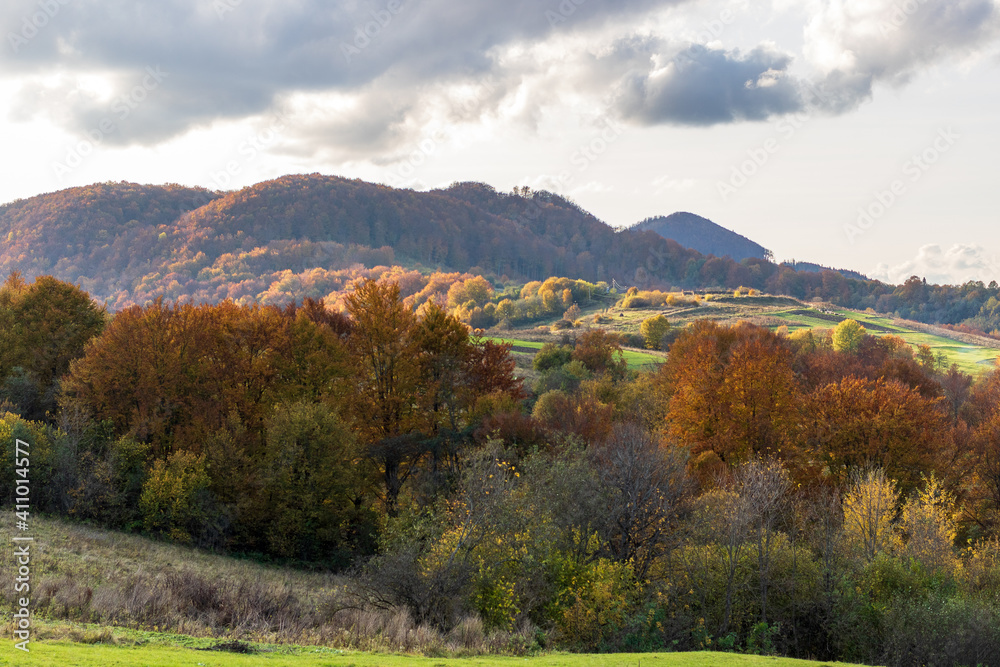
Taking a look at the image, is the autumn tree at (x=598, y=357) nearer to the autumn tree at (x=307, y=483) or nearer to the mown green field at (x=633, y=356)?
the mown green field at (x=633, y=356)

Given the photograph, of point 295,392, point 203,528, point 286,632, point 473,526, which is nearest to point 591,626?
point 473,526

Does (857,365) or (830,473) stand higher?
(857,365)

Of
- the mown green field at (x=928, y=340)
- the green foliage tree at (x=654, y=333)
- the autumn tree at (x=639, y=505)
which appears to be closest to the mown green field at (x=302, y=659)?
the autumn tree at (x=639, y=505)

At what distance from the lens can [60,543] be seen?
2422 cm

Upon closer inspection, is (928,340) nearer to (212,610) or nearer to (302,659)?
(212,610)

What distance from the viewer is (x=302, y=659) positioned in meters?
12.6

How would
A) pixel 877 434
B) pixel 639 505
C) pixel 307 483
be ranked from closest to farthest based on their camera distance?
pixel 639 505
pixel 307 483
pixel 877 434

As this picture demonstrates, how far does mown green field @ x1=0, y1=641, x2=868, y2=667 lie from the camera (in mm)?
10438

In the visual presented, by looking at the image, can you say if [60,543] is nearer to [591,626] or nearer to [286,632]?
[286,632]

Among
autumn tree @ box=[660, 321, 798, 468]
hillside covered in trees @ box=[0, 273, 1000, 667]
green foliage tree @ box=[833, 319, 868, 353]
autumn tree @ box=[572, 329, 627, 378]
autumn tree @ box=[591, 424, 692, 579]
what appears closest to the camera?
hillside covered in trees @ box=[0, 273, 1000, 667]

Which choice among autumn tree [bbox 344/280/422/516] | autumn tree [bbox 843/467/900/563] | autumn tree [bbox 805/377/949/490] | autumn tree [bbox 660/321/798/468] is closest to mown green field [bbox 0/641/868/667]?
autumn tree [bbox 843/467/900/563]

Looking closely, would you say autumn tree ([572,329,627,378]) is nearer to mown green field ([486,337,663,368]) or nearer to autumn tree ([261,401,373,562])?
mown green field ([486,337,663,368])

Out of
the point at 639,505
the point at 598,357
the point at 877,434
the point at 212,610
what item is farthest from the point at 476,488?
the point at 598,357

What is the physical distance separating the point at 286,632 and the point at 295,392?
23863 millimetres
